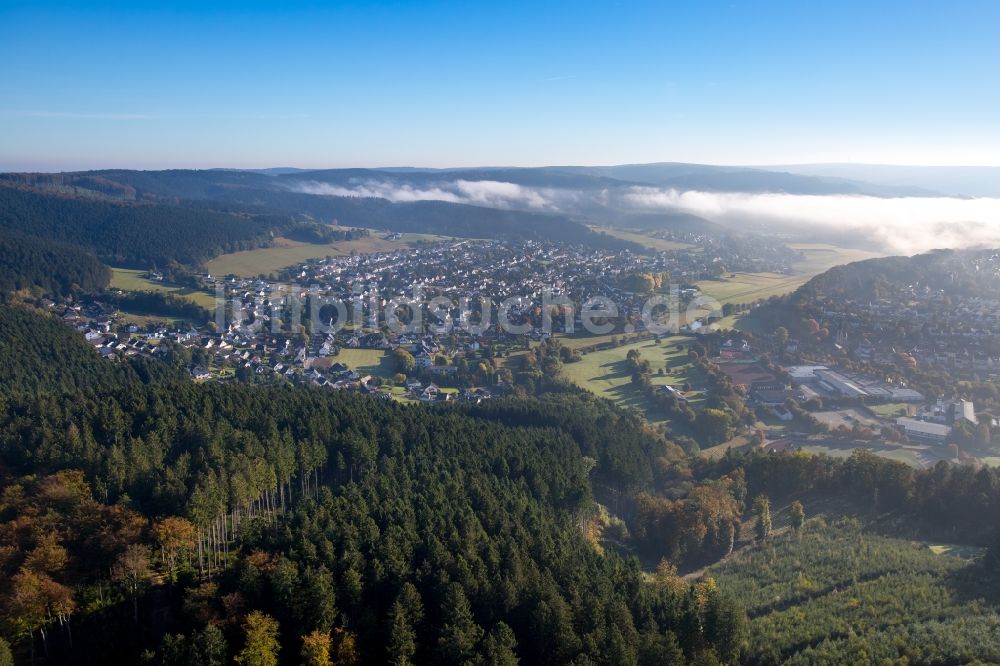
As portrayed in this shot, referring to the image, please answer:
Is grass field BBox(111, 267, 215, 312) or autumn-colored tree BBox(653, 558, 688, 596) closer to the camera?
autumn-colored tree BBox(653, 558, 688, 596)

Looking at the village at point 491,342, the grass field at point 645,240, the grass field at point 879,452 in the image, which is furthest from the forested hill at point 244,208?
the grass field at point 879,452

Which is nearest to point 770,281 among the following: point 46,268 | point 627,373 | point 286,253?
point 627,373

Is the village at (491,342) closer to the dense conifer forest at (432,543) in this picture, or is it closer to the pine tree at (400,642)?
the dense conifer forest at (432,543)

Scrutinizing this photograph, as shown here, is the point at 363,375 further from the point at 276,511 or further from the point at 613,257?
the point at 613,257

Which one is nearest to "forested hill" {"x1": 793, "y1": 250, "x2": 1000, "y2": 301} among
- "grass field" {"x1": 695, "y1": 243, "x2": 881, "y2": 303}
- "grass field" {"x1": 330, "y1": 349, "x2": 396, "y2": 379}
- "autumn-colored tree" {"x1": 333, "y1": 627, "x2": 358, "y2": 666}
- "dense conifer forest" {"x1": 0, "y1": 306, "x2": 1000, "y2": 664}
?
"grass field" {"x1": 695, "y1": 243, "x2": 881, "y2": 303}

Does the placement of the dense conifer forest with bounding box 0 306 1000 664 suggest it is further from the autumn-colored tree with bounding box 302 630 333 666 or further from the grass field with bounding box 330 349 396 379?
the grass field with bounding box 330 349 396 379

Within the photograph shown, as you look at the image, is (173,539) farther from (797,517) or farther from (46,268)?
(46,268)

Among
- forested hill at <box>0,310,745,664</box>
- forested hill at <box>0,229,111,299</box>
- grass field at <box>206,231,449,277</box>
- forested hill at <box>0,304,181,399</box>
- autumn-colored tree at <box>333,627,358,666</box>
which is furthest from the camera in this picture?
grass field at <box>206,231,449,277</box>
